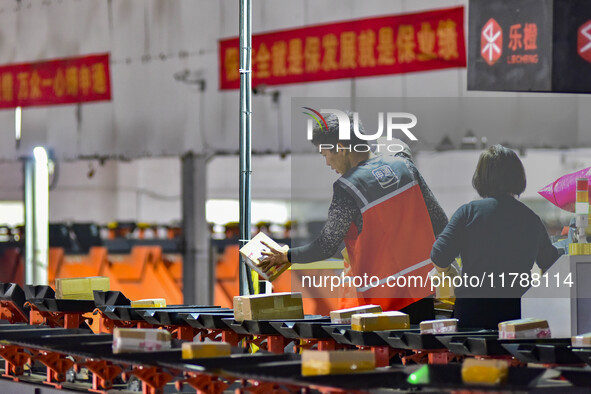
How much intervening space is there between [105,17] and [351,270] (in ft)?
30.7

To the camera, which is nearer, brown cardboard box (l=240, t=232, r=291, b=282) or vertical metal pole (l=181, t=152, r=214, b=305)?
brown cardboard box (l=240, t=232, r=291, b=282)

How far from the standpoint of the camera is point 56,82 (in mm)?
16516

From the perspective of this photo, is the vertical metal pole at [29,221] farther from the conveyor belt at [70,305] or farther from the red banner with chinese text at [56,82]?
the conveyor belt at [70,305]

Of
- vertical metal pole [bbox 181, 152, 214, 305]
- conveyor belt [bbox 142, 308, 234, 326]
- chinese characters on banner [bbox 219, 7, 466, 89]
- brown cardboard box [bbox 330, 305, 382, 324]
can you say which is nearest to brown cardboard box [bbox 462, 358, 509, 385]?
brown cardboard box [bbox 330, 305, 382, 324]

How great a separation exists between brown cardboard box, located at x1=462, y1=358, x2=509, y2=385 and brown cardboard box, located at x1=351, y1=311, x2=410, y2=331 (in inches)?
66.0

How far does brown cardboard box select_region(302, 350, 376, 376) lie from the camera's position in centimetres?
473

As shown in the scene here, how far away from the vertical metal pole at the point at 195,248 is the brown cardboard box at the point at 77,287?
22.2 ft

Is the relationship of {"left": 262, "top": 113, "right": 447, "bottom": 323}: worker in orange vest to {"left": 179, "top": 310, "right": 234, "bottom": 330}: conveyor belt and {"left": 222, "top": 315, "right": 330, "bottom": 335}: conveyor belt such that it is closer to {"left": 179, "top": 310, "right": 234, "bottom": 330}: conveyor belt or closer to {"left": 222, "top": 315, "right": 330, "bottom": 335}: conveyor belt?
{"left": 222, "top": 315, "right": 330, "bottom": 335}: conveyor belt

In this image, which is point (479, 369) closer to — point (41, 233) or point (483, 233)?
Answer: point (483, 233)

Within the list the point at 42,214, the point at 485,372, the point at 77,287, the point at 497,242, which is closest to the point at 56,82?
the point at 42,214

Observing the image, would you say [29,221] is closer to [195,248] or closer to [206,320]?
[195,248]

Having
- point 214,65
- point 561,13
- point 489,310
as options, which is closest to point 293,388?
point 489,310

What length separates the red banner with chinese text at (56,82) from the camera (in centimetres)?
1586

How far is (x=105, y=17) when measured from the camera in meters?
15.8
